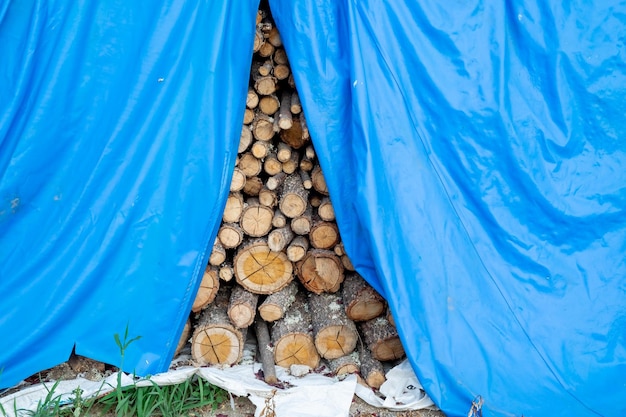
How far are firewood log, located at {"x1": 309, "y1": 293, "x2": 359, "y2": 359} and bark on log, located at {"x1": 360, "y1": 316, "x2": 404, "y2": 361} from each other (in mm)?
94

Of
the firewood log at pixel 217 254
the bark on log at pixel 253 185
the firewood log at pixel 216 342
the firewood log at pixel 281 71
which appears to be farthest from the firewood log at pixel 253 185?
the firewood log at pixel 216 342

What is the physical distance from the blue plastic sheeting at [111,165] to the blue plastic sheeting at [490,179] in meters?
0.47

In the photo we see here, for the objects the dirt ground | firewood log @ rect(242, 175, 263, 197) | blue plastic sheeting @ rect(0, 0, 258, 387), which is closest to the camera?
blue plastic sheeting @ rect(0, 0, 258, 387)

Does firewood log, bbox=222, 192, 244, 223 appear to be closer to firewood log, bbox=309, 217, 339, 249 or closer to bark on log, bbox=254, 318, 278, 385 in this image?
firewood log, bbox=309, 217, 339, 249

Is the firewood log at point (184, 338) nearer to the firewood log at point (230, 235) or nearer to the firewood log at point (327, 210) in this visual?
the firewood log at point (230, 235)

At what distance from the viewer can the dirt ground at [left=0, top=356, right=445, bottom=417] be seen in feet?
11.7

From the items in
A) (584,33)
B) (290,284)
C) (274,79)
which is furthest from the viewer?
(290,284)

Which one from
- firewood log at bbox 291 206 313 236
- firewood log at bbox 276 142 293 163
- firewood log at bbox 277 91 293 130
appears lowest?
firewood log at bbox 291 206 313 236

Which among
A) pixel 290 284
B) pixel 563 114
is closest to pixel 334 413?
pixel 290 284

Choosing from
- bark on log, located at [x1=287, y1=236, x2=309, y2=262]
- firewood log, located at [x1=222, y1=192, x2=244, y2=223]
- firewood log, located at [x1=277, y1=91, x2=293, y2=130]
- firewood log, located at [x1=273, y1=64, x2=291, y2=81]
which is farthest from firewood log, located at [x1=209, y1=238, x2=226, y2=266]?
firewood log, located at [x1=273, y1=64, x2=291, y2=81]

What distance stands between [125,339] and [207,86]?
134 centimetres

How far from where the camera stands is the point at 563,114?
3.33 metres

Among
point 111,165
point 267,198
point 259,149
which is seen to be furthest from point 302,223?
point 111,165

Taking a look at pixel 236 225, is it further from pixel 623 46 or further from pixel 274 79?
pixel 623 46
